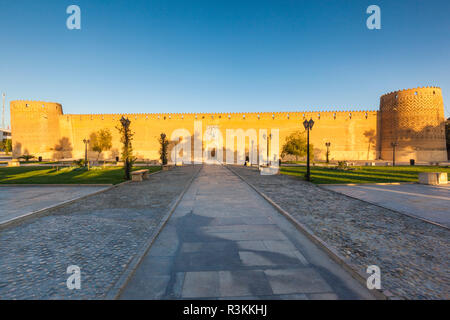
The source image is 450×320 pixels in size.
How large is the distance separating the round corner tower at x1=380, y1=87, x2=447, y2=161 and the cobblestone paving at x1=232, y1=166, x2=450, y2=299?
113 ft

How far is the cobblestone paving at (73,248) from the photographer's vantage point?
2.62 meters

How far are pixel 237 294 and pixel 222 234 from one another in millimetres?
1855

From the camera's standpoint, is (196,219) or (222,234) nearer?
(222,234)

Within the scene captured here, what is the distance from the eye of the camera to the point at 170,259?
3.34 metres

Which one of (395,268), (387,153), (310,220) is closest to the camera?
(395,268)

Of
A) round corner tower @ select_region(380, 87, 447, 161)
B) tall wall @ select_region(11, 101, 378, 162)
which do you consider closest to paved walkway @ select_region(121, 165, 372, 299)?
tall wall @ select_region(11, 101, 378, 162)

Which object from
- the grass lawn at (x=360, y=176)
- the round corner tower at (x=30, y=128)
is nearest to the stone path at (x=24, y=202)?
the grass lawn at (x=360, y=176)

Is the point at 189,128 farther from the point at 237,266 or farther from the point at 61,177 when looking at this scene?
the point at 237,266

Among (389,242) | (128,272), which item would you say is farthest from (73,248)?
(389,242)

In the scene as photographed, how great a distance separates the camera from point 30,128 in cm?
3881

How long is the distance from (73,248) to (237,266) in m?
2.63

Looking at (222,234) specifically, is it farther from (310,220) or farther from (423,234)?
(423,234)
